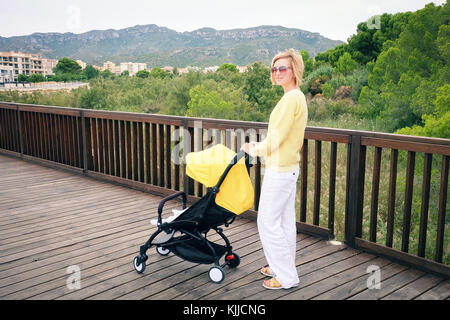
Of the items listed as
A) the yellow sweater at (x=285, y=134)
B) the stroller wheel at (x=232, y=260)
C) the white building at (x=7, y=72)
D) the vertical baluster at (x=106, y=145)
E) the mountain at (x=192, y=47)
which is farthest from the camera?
the white building at (x=7, y=72)

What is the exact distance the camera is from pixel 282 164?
266 cm

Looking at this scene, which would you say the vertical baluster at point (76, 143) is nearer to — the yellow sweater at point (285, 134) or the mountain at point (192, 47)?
the yellow sweater at point (285, 134)

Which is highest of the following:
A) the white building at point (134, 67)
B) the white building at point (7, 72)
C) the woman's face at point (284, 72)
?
the white building at point (7, 72)

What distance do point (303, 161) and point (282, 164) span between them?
4.33ft

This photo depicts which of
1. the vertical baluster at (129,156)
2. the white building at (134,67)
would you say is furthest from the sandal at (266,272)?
the white building at (134,67)

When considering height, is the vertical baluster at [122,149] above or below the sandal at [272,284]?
above

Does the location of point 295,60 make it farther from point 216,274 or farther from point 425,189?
point 216,274

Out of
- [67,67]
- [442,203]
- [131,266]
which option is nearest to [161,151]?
[131,266]

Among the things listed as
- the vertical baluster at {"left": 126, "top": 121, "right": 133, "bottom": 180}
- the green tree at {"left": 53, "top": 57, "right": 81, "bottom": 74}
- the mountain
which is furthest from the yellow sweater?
the green tree at {"left": 53, "top": 57, "right": 81, "bottom": 74}

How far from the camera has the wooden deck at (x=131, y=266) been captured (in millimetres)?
2852

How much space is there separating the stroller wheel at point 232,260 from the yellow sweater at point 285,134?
2.81ft

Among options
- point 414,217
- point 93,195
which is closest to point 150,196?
point 93,195

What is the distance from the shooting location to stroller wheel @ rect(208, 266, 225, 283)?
298cm

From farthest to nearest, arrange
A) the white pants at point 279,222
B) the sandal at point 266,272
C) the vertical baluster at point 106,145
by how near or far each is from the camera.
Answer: the vertical baluster at point 106,145 → the sandal at point 266,272 → the white pants at point 279,222
